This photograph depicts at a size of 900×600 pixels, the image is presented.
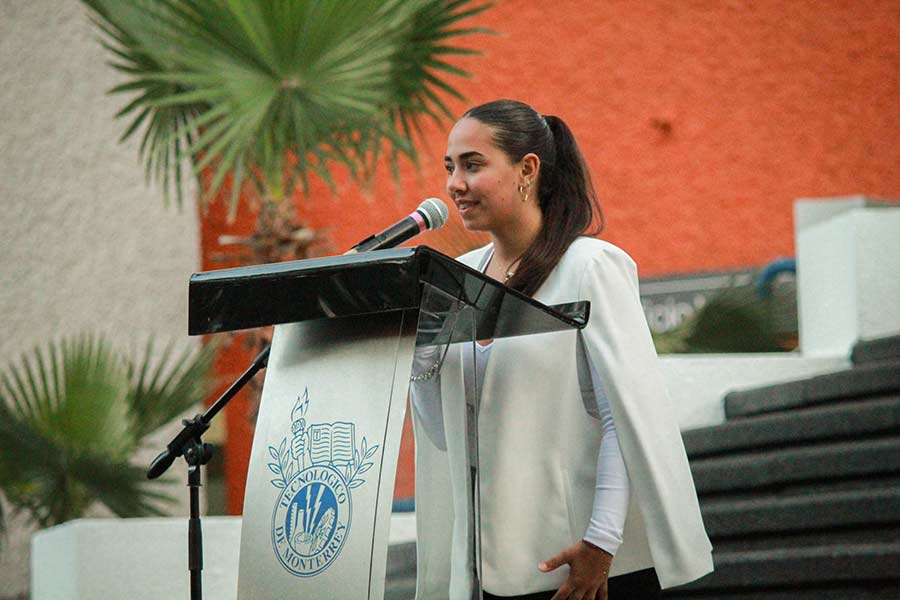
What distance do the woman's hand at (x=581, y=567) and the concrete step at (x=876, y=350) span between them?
3.34 m

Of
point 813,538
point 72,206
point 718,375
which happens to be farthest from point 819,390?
point 72,206

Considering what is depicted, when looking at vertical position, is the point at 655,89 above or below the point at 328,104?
above

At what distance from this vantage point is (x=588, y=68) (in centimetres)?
792

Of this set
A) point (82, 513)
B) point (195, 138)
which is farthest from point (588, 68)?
point (82, 513)

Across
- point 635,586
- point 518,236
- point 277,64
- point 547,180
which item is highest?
point 277,64

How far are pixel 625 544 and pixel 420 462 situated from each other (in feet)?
1.52

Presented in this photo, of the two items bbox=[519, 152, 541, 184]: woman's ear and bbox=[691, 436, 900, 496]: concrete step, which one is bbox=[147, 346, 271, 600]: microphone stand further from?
bbox=[691, 436, 900, 496]: concrete step

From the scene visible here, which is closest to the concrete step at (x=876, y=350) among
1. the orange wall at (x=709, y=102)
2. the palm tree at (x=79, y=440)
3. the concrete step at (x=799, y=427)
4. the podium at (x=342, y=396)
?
the concrete step at (x=799, y=427)

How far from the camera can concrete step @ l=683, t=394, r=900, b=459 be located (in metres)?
4.50

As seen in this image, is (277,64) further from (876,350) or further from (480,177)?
(480,177)

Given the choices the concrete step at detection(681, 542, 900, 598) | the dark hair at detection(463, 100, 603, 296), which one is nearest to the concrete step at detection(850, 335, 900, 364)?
the concrete step at detection(681, 542, 900, 598)

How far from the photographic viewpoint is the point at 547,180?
7.35 ft

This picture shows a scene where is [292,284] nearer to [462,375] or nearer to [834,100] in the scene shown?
[462,375]

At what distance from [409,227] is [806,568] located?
2565 mm
